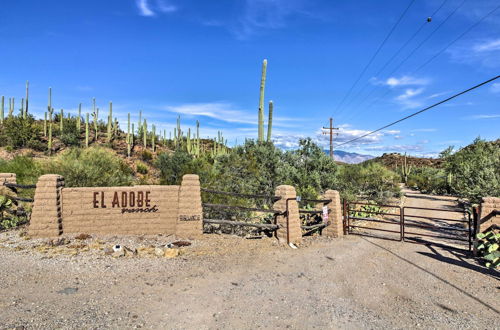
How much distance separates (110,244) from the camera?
9305mm

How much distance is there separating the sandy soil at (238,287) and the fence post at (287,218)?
2.17 ft

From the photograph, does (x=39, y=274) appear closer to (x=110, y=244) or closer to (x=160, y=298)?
(x=110, y=244)

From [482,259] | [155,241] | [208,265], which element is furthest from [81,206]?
[482,259]

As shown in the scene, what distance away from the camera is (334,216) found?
11.8m

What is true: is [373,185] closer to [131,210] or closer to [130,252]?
[131,210]

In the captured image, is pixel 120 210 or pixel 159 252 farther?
pixel 120 210

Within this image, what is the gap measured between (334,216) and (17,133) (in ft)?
113

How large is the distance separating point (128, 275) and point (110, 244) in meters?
2.47

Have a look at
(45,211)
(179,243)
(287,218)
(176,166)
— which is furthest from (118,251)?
(176,166)

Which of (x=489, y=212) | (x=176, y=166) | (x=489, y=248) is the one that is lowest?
(x=489, y=248)

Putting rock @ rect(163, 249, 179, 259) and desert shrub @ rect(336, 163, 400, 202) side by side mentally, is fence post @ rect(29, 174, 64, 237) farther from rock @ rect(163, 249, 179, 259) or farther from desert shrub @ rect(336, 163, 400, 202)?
desert shrub @ rect(336, 163, 400, 202)

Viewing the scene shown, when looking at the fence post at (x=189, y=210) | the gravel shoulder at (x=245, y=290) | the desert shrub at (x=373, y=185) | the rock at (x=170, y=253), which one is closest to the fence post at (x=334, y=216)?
the gravel shoulder at (x=245, y=290)

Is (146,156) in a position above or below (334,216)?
above

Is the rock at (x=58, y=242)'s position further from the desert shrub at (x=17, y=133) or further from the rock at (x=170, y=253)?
the desert shrub at (x=17, y=133)
